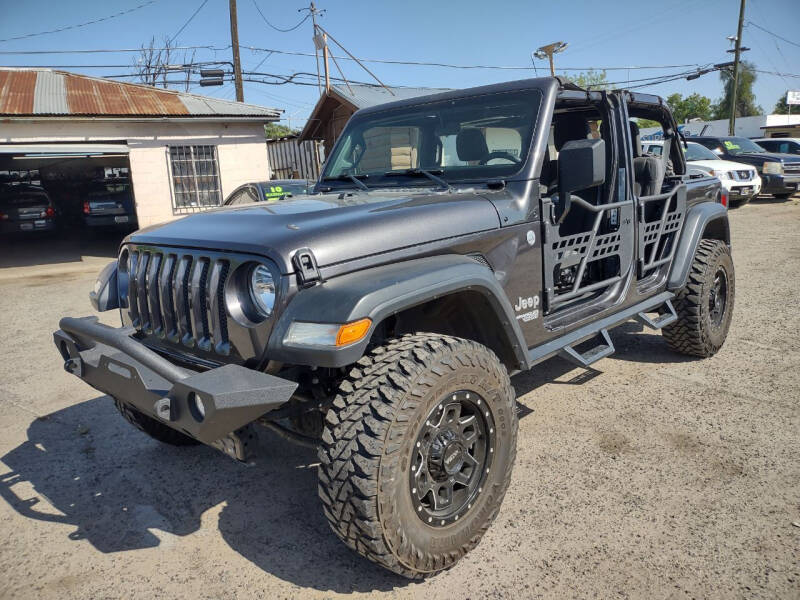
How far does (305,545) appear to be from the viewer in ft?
9.21

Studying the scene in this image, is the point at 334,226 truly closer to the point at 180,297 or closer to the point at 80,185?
the point at 180,297

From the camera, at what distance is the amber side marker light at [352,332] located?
7.11 ft

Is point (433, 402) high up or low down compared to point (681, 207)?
down

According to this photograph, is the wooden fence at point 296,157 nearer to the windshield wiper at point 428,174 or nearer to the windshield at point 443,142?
the windshield at point 443,142

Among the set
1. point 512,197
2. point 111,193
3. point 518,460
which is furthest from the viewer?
point 111,193

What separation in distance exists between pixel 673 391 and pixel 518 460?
1.56m

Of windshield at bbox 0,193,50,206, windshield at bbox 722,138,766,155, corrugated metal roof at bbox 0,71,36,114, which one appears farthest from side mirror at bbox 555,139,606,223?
windshield at bbox 0,193,50,206

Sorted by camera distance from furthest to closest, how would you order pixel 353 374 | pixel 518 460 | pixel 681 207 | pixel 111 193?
pixel 111 193, pixel 681 207, pixel 518 460, pixel 353 374

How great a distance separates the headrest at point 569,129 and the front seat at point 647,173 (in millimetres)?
343

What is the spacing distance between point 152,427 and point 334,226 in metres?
1.99

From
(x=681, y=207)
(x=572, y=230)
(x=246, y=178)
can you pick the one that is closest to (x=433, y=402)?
(x=572, y=230)

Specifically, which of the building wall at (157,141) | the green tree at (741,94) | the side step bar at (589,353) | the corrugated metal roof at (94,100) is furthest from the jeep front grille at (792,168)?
the green tree at (741,94)

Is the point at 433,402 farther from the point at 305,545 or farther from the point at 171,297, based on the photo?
the point at 171,297

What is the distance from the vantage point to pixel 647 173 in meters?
4.44
